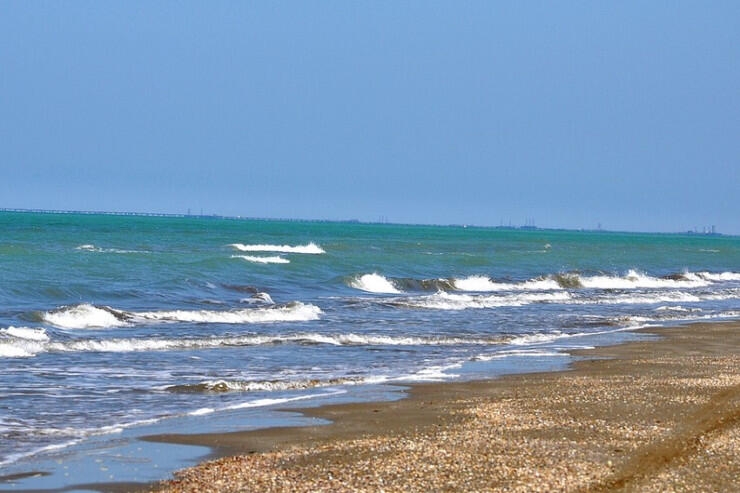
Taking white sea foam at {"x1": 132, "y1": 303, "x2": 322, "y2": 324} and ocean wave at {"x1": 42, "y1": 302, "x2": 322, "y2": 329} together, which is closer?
ocean wave at {"x1": 42, "y1": 302, "x2": 322, "y2": 329}

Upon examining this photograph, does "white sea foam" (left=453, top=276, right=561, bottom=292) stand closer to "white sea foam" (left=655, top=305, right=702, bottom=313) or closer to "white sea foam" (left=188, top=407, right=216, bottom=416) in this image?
"white sea foam" (left=655, top=305, right=702, bottom=313)

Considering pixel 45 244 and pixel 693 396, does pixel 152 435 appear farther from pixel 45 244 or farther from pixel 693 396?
pixel 45 244

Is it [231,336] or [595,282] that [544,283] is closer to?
[595,282]

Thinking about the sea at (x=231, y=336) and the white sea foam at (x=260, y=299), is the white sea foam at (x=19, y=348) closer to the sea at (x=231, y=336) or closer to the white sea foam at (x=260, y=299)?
the sea at (x=231, y=336)

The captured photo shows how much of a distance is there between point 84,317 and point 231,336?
3943 millimetres

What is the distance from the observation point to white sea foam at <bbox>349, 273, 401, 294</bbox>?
41.5m

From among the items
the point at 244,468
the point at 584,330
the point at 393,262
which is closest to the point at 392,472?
the point at 244,468

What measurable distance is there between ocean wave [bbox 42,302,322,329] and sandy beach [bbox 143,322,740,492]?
10.7m

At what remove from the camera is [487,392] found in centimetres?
1543

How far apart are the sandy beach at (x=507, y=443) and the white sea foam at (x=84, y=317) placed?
1038cm

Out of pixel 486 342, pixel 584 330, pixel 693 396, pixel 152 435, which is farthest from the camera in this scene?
pixel 584 330

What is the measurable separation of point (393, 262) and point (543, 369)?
37.9 meters

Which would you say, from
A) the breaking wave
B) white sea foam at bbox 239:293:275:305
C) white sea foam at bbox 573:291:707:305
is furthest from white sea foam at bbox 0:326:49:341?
white sea foam at bbox 573:291:707:305

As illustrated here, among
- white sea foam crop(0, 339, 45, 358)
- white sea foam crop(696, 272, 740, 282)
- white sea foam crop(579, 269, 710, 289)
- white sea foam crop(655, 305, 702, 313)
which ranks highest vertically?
white sea foam crop(696, 272, 740, 282)
